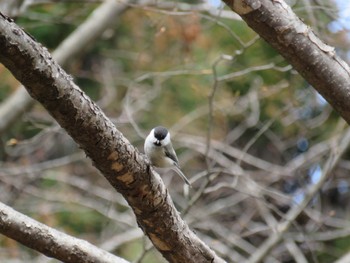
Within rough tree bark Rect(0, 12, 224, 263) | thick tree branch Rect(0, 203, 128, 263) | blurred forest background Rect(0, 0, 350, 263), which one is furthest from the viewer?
blurred forest background Rect(0, 0, 350, 263)

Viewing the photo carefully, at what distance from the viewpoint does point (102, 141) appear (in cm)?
186

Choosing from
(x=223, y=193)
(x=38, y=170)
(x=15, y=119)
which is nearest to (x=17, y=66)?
(x=15, y=119)

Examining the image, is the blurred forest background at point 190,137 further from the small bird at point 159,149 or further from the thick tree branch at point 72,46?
the small bird at point 159,149

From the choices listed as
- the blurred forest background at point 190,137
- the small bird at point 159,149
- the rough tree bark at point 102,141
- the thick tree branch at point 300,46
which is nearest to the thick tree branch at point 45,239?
the rough tree bark at point 102,141

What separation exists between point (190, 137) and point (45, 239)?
348 cm

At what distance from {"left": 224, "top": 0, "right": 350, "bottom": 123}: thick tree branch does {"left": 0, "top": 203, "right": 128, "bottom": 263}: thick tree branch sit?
99 centimetres

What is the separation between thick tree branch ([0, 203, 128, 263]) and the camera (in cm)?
231

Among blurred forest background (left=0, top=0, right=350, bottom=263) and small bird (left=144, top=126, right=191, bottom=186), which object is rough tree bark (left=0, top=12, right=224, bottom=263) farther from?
blurred forest background (left=0, top=0, right=350, bottom=263)

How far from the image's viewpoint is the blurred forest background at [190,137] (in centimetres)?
535

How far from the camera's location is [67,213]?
620 cm

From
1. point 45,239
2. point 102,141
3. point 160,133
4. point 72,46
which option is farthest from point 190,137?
point 102,141

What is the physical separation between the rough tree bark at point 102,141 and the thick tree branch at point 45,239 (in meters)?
0.27

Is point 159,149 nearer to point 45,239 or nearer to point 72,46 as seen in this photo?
point 45,239

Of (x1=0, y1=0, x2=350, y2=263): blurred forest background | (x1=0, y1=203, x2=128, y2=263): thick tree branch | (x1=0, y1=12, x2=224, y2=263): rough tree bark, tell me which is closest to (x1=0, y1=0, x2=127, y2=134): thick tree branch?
(x1=0, y1=0, x2=350, y2=263): blurred forest background
